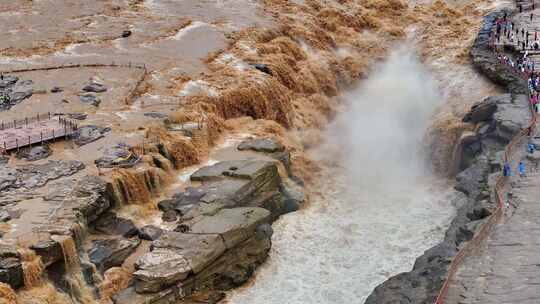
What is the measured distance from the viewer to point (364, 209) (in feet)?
105

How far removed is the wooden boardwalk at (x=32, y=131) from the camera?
28562 mm

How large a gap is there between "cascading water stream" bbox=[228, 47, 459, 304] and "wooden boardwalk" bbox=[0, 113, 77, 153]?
9.42m

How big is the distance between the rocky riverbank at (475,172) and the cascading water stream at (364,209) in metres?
2.10

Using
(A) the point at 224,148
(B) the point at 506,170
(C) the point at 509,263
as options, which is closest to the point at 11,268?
(A) the point at 224,148

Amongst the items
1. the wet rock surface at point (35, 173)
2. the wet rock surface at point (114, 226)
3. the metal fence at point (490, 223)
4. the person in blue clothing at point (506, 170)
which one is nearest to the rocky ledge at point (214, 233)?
the wet rock surface at point (114, 226)

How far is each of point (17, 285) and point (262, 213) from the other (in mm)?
9445

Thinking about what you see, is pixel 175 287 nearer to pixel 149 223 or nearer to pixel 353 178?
pixel 149 223

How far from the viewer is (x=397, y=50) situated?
163ft

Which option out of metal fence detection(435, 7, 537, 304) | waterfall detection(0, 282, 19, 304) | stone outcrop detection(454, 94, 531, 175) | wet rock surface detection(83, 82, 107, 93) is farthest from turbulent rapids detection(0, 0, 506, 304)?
metal fence detection(435, 7, 537, 304)

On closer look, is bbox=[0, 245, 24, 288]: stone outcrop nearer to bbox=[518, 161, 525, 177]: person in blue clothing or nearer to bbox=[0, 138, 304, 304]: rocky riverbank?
bbox=[0, 138, 304, 304]: rocky riverbank

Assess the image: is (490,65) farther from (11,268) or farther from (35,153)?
(11,268)

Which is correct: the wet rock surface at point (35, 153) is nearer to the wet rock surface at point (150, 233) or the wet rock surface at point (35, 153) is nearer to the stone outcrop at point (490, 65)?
the wet rock surface at point (150, 233)

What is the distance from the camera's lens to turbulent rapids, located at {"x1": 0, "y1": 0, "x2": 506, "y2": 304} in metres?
24.2

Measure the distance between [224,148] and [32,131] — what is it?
789cm
